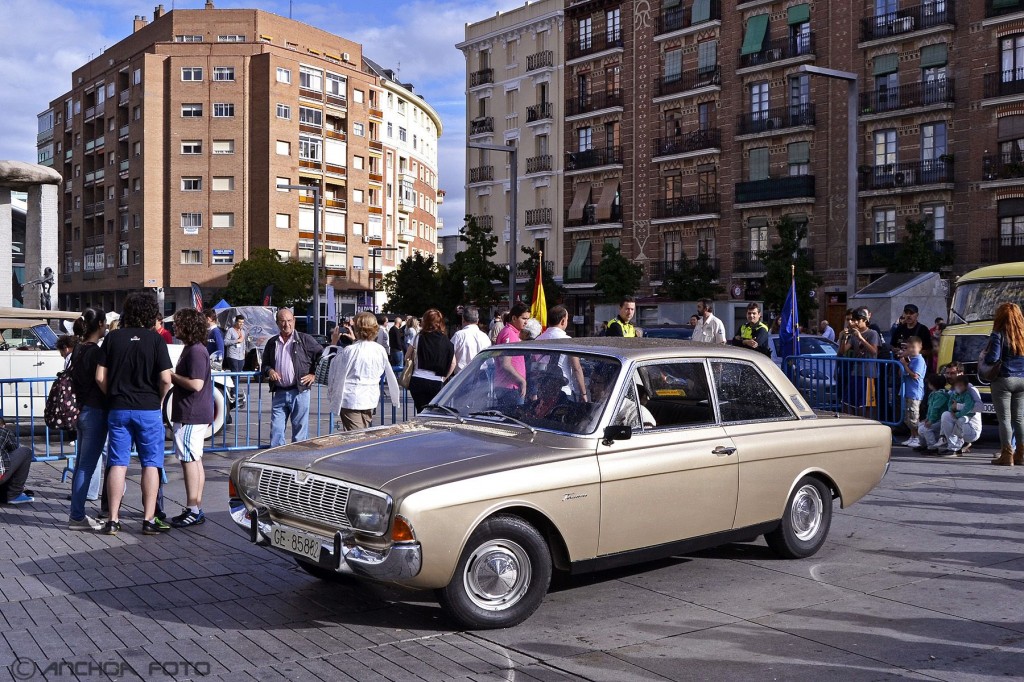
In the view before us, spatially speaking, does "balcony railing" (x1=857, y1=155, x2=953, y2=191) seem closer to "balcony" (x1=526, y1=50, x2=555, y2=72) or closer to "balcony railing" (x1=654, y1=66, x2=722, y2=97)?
"balcony railing" (x1=654, y1=66, x2=722, y2=97)

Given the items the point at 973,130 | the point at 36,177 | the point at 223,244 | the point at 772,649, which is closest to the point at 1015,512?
the point at 772,649

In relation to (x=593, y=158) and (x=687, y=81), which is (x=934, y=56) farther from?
(x=593, y=158)

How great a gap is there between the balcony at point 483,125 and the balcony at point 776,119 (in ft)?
60.1

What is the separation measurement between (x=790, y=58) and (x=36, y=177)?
34.2 metres

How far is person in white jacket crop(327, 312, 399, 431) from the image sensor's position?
995 cm

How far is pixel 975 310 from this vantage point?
1636cm

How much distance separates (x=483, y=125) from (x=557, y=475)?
58133mm

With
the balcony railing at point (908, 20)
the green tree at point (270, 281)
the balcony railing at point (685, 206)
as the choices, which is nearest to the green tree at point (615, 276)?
the balcony railing at point (685, 206)

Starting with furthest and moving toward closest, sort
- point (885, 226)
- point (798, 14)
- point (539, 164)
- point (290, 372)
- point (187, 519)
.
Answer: point (539, 164)
point (798, 14)
point (885, 226)
point (290, 372)
point (187, 519)

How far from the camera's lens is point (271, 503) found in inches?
239

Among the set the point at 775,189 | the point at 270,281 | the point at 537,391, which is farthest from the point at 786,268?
the point at 537,391

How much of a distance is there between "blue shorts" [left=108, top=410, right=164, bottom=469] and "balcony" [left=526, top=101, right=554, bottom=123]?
171 feet

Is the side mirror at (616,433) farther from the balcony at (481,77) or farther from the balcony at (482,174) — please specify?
the balcony at (481,77)

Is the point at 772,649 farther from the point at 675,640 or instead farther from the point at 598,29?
the point at 598,29
